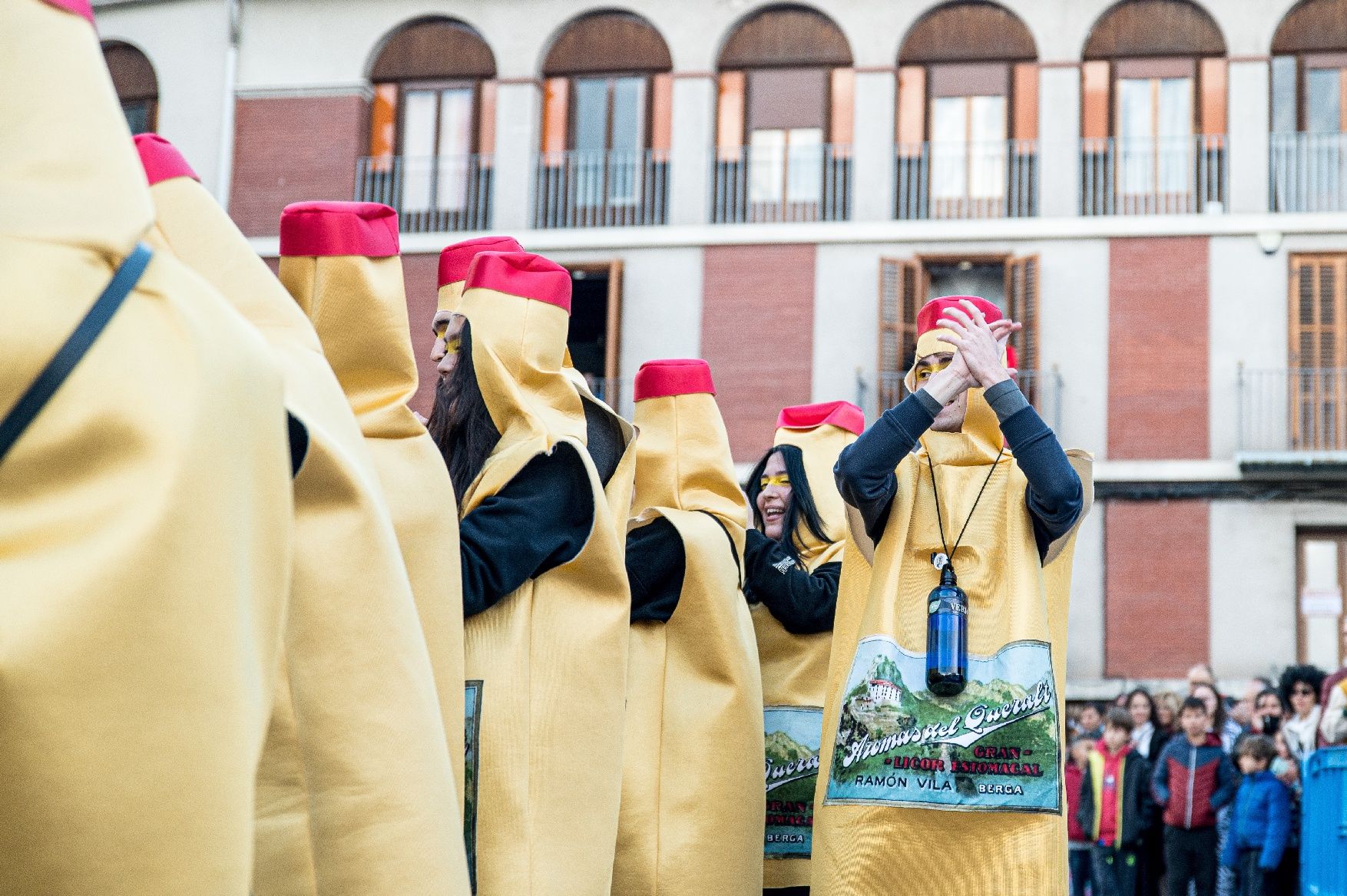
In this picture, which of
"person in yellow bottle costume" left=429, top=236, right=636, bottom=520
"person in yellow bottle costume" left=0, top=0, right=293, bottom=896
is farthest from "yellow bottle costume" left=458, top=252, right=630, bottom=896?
"person in yellow bottle costume" left=0, top=0, right=293, bottom=896

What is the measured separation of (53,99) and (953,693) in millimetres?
3158

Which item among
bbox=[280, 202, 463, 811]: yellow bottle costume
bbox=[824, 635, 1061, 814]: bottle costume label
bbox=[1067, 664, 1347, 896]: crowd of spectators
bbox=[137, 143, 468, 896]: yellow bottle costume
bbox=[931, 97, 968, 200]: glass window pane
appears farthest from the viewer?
bbox=[931, 97, 968, 200]: glass window pane

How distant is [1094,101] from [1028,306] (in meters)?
2.91

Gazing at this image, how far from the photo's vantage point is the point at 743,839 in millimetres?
5195

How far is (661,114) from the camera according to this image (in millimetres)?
24719

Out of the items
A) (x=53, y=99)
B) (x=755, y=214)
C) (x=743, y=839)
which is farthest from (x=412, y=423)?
(x=755, y=214)

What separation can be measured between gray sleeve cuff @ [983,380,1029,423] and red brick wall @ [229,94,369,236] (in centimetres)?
2138

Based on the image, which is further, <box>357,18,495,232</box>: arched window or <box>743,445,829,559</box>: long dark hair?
<box>357,18,495,232</box>: arched window

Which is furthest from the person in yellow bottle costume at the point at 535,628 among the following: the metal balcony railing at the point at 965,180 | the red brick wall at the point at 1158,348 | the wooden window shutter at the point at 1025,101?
the wooden window shutter at the point at 1025,101

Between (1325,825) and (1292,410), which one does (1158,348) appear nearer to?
(1292,410)

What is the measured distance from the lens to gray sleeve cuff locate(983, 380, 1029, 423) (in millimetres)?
4652

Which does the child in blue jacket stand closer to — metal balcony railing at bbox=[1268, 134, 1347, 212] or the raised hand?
the raised hand

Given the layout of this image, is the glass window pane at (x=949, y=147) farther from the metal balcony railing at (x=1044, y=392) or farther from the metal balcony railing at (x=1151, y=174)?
the metal balcony railing at (x=1044, y=392)

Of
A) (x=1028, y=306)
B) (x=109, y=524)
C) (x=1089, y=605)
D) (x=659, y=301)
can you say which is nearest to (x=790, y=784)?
(x=109, y=524)
